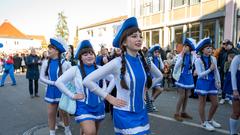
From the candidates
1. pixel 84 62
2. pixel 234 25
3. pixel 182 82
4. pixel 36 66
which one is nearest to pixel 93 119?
pixel 84 62

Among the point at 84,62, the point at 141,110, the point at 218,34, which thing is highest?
the point at 218,34

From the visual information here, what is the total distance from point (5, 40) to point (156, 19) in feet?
261

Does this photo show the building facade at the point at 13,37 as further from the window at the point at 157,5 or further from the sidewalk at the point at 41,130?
the sidewalk at the point at 41,130

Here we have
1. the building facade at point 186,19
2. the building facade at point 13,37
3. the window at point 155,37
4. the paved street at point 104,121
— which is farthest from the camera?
the building facade at point 13,37

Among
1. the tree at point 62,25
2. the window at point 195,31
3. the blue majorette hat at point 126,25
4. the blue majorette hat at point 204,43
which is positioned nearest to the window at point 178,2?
the window at point 195,31

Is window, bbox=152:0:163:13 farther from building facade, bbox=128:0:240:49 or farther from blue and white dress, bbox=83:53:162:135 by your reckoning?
blue and white dress, bbox=83:53:162:135

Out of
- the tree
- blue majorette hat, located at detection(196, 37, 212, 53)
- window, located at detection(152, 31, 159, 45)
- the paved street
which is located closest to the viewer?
blue majorette hat, located at detection(196, 37, 212, 53)

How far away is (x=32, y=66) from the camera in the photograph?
12.0 metres

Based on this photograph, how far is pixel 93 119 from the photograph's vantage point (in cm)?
407

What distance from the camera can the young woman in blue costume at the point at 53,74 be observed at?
572 cm

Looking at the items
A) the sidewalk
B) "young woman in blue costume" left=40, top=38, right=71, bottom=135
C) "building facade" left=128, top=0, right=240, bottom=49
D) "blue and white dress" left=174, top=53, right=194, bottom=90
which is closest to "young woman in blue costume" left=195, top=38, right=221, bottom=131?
"blue and white dress" left=174, top=53, right=194, bottom=90

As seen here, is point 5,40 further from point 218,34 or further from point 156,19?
point 218,34

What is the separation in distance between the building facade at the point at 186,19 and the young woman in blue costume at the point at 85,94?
1529 cm

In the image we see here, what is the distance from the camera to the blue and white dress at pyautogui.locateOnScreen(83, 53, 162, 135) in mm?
3127
